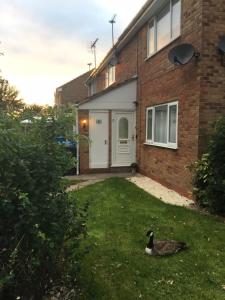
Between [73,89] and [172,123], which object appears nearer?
[172,123]

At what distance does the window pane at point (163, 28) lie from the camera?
376 inches

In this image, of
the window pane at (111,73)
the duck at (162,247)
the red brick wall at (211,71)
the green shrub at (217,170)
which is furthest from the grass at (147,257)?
the window pane at (111,73)

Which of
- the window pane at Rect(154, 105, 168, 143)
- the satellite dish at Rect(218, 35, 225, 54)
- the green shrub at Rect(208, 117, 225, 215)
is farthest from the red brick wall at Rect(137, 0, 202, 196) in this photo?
the green shrub at Rect(208, 117, 225, 215)

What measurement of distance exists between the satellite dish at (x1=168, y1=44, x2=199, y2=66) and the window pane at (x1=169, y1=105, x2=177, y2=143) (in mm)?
1514

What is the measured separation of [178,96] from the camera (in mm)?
8617

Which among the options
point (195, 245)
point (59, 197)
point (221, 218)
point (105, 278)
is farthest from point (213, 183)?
point (59, 197)

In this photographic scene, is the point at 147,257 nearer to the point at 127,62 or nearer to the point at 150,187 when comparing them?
the point at 150,187

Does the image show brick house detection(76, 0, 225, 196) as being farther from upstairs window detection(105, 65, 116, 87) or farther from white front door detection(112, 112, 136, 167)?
upstairs window detection(105, 65, 116, 87)

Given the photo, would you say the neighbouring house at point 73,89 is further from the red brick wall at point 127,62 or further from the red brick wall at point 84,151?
the red brick wall at point 84,151

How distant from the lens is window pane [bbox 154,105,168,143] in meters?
9.97

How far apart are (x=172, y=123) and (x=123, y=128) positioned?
12.9ft

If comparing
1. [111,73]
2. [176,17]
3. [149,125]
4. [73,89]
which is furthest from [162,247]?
[73,89]

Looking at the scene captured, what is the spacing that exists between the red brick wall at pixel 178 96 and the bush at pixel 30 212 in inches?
207

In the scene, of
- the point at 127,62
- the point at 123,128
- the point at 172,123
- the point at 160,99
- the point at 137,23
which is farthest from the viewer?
the point at 127,62
